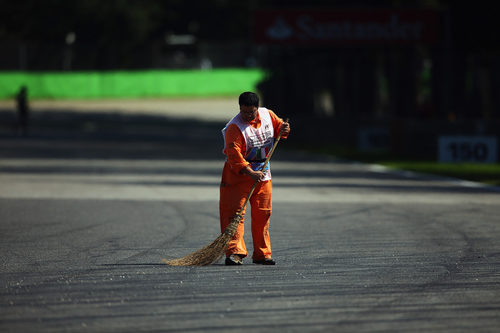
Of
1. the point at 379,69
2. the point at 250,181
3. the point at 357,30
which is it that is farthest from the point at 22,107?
the point at 250,181

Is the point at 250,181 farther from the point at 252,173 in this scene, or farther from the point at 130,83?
the point at 130,83

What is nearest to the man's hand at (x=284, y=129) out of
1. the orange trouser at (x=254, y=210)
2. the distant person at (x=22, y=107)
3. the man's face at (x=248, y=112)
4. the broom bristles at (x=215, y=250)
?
the man's face at (x=248, y=112)

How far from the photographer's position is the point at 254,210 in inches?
393

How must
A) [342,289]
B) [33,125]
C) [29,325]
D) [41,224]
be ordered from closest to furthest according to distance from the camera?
[29,325] → [342,289] → [41,224] → [33,125]

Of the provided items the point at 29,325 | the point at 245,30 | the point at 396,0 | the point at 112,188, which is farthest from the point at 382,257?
the point at 245,30

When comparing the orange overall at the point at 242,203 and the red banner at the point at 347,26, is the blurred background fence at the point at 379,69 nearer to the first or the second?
the red banner at the point at 347,26

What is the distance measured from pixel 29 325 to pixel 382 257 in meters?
4.40

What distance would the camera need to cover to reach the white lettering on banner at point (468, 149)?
24.6 metres

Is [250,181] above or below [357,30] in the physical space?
below

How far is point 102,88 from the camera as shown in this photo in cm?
7025

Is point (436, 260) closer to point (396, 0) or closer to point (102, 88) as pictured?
point (396, 0)

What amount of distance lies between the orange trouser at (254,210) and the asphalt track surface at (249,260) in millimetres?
224

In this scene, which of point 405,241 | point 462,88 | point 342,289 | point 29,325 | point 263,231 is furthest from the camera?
point 462,88

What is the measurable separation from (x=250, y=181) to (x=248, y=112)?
27.8 inches
